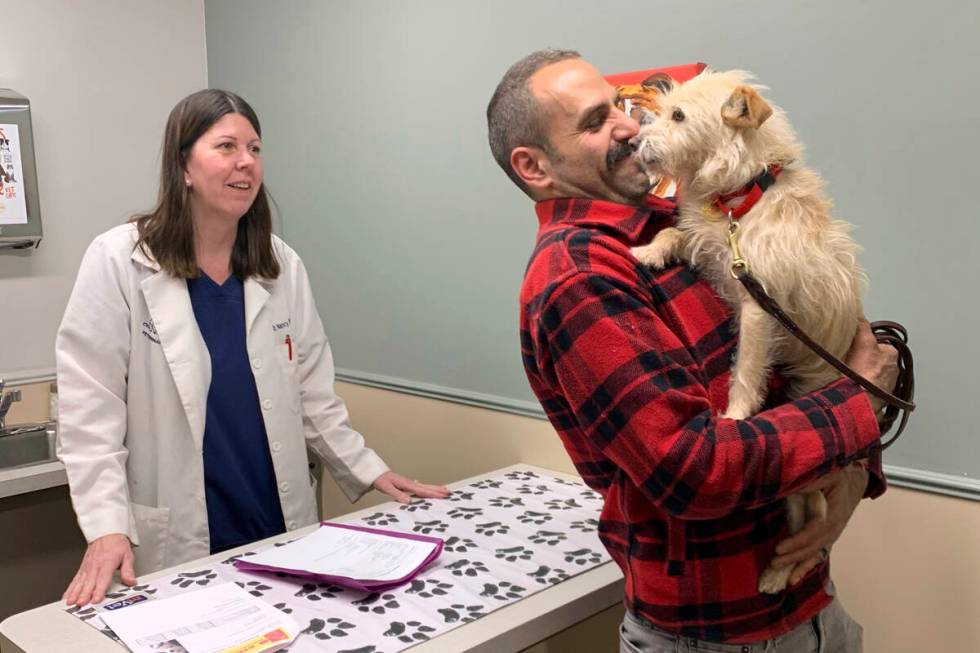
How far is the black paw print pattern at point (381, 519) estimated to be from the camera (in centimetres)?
188

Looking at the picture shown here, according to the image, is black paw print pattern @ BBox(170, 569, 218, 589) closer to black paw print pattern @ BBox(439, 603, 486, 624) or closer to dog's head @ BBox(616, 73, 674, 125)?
black paw print pattern @ BBox(439, 603, 486, 624)

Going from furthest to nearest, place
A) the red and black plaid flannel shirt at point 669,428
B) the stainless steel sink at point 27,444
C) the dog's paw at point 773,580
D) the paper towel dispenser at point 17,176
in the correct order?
the paper towel dispenser at point 17,176, the stainless steel sink at point 27,444, the dog's paw at point 773,580, the red and black plaid flannel shirt at point 669,428

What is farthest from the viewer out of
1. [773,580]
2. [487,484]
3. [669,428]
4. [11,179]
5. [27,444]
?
[11,179]

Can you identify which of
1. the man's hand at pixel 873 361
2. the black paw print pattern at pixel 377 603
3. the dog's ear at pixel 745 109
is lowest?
the black paw print pattern at pixel 377 603

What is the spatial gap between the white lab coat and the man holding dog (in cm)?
94

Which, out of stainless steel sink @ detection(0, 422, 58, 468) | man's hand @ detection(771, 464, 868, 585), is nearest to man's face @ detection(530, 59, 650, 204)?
man's hand @ detection(771, 464, 868, 585)

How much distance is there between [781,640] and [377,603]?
668 millimetres

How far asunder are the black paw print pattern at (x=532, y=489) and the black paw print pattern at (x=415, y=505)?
235 millimetres

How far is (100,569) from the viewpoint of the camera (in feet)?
5.15

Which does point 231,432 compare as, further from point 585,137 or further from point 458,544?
point 585,137

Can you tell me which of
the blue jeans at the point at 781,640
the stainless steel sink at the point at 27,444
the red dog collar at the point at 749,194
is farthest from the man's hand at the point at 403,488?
the stainless steel sink at the point at 27,444

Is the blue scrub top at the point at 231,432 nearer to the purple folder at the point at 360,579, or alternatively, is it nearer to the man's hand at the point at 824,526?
the purple folder at the point at 360,579

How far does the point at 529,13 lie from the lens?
7.13 feet

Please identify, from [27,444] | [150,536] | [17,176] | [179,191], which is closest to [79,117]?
[17,176]
